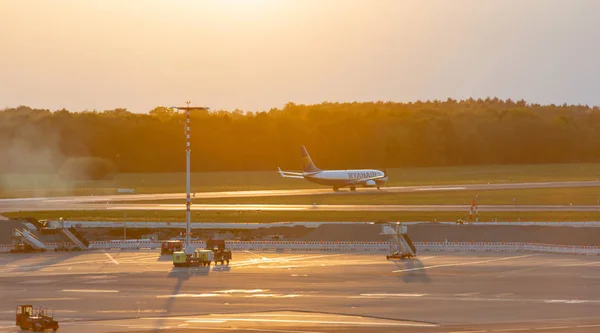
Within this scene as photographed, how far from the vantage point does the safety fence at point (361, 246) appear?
261 feet

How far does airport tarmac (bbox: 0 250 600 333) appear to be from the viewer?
4769 centimetres

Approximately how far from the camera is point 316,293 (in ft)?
189

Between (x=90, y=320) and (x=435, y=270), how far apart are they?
93.3 ft

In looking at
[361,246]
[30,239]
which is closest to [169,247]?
[30,239]

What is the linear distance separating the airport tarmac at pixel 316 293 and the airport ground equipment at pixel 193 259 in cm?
206

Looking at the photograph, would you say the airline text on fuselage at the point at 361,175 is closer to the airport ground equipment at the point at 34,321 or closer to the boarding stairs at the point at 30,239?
the boarding stairs at the point at 30,239

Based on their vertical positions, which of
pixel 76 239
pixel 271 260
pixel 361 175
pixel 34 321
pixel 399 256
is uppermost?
pixel 361 175

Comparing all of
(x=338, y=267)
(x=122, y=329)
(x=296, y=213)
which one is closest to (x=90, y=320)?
(x=122, y=329)

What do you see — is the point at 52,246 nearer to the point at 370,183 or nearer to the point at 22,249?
the point at 22,249

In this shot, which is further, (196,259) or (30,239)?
(30,239)

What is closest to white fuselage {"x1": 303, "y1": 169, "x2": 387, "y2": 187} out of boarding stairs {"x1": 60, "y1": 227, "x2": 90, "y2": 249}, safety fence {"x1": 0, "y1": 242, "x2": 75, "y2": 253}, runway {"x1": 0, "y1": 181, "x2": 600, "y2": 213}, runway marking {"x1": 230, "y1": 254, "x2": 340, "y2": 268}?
runway {"x1": 0, "y1": 181, "x2": 600, "y2": 213}

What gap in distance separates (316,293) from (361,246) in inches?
1040

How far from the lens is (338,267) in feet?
232

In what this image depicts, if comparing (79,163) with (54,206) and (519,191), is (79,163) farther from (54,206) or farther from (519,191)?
(519,191)
